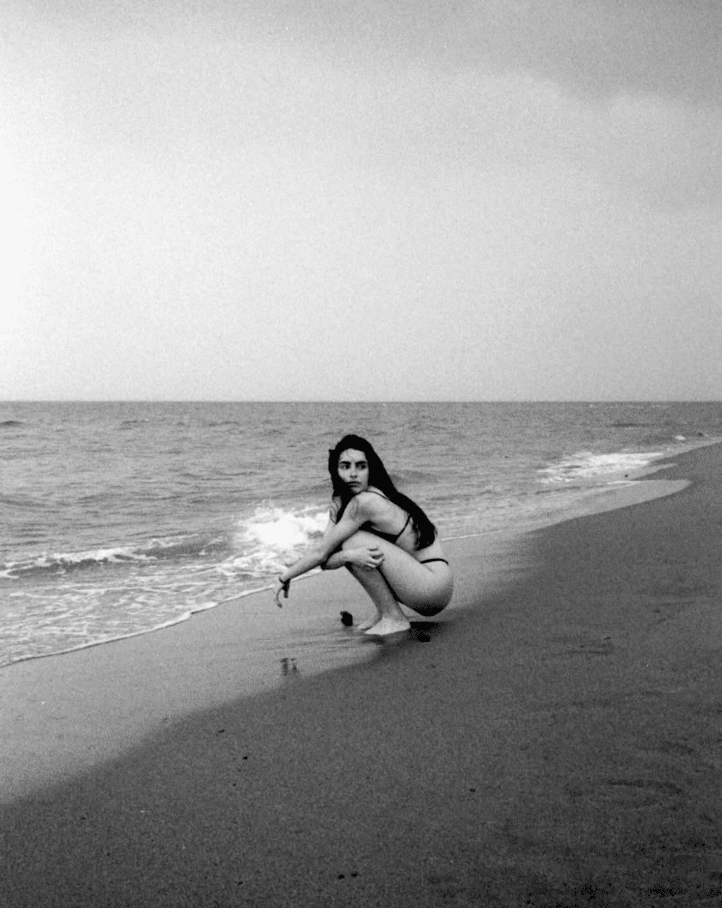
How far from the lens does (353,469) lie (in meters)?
5.29

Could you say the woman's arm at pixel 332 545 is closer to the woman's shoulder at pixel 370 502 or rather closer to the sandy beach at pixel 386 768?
the woman's shoulder at pixel 370 502

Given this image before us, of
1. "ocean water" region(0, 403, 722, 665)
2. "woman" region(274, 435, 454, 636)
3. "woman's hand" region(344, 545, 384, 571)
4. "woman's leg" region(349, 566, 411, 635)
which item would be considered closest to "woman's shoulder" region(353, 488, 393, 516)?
"woman" region(274, 435, 454, 636)

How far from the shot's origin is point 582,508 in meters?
12.5

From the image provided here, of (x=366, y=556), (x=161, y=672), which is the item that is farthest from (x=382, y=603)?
(x=161, y=672)

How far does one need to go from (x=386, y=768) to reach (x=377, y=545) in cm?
229

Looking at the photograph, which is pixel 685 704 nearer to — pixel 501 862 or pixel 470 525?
pixel 501 862

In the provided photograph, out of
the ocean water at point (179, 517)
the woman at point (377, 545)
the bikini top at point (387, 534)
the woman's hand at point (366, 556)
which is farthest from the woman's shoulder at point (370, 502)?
the ocean water at point (179, 517)

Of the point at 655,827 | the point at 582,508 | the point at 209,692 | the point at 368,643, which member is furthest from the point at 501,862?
the point at 582,508

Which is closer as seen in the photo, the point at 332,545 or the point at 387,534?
the point at 332,545

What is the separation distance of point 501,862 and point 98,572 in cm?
706

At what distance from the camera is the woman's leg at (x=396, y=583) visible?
5371 mm

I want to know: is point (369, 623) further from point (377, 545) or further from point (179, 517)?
point (179, 517)

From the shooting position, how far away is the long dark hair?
5.36 meters

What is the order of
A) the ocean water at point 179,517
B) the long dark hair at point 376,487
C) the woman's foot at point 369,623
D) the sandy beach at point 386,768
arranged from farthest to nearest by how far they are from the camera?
the ocean water at point 179,517 < the woman's foot at point 369,623 < the long dark hair at point 376,487 < the sandy beach at point 386,768
